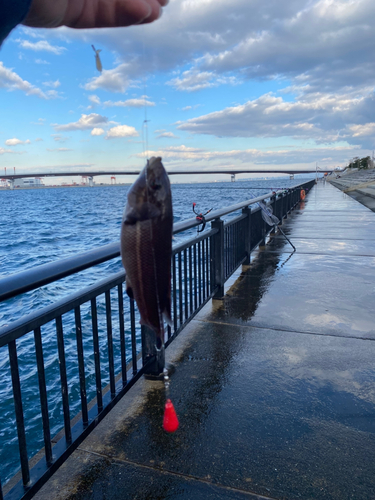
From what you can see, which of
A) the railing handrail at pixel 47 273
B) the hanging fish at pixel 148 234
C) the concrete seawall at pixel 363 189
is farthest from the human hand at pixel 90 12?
the concrete seawall at pixel 363 189

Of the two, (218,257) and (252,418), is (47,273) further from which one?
(218,257)

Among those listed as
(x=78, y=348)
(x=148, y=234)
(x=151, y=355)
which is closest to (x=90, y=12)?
(x=148, y=234)

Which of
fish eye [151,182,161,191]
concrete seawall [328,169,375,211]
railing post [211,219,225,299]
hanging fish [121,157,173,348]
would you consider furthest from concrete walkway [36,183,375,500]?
Answer: concrete seawall [328,169,375,211]

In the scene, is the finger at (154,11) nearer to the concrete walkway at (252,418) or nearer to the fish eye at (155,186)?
the fish eye at (155,186)

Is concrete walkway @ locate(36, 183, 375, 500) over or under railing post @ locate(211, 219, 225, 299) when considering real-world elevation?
under

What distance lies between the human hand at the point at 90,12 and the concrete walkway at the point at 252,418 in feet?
8.28

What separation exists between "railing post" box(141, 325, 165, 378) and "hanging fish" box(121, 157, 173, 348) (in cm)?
246

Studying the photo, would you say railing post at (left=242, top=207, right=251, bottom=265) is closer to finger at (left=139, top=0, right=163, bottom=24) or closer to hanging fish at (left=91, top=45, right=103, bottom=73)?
finger at (left=139, top=0, right=163, bottom=24)

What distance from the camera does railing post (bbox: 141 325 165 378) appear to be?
3.54 meters

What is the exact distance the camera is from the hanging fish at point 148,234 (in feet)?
3.24

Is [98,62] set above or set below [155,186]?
above

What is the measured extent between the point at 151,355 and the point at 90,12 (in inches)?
117

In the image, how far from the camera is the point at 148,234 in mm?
1011

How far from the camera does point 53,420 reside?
5.35 metres
